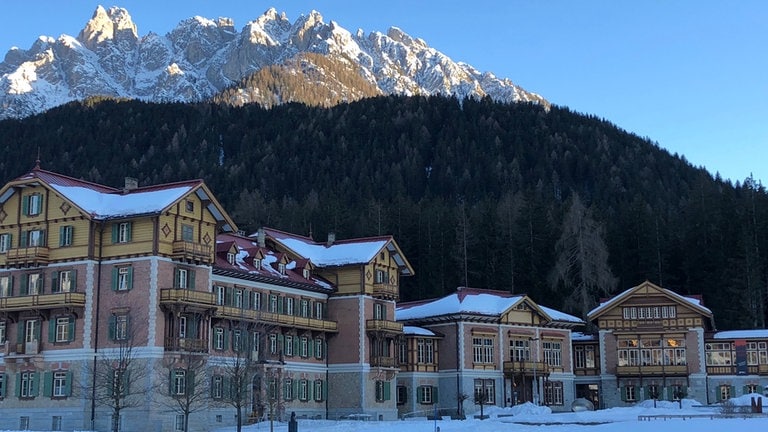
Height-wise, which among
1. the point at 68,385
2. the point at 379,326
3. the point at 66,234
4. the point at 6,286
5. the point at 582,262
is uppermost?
the point at 582,262

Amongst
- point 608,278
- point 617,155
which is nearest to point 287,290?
point 608,278

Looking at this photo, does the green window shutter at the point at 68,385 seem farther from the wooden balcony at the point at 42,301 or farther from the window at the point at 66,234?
the window at the point at 66,234

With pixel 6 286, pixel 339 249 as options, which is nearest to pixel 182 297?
pixel 6 286

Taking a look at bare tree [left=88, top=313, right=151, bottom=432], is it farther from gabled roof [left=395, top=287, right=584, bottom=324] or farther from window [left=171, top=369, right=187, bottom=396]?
gabled roof [left=395, top=287, right=584, bottom=324]

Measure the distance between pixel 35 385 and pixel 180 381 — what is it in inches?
344

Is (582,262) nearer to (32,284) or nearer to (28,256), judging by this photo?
(32,284)

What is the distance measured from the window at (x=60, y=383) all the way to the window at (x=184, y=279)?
8.15 m

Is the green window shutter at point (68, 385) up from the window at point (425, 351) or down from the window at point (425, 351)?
down

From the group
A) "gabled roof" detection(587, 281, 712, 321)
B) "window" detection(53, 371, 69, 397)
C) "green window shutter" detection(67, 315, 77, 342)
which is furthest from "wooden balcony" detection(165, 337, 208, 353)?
"gabled roof" detection(587, 281, 712, 321)

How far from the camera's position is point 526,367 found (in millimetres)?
84125

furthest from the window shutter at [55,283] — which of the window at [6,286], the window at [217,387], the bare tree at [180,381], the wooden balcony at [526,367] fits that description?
the wooden balcony at [526,367]

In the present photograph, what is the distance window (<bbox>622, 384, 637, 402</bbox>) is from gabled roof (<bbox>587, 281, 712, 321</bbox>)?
6951mm

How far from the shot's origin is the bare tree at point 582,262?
9881 centimetres

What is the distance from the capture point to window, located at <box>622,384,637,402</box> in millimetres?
91375
